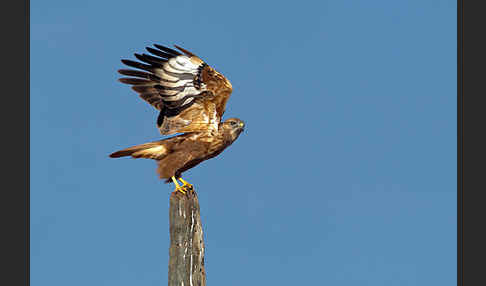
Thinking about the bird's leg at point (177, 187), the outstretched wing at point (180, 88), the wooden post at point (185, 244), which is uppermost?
the outstretched wing at point (180, 88)

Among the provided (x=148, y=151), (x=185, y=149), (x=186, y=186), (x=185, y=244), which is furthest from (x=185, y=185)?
(x=185, y=244)

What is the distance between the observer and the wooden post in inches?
341

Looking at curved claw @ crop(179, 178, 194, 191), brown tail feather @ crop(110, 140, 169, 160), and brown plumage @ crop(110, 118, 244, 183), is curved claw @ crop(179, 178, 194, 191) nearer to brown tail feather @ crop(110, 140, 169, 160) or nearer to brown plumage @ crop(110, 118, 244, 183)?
brown plumage @ crop(110, 118, 244, 183)

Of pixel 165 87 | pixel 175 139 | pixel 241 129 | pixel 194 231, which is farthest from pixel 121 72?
pixel 194 231

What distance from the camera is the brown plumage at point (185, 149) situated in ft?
32.4

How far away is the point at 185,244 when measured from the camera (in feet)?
28.5

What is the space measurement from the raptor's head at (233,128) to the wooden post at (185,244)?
1640 millimetres

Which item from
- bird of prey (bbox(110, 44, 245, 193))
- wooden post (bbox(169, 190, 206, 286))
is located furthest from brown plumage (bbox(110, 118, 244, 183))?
wooden post (bbox(169, 190, 206, 286))

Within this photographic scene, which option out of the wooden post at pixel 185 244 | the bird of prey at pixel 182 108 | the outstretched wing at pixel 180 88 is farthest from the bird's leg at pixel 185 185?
the outstretched wing at pixel 180 88

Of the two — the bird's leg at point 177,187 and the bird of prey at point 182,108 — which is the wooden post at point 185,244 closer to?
the bird's leg at point 177,187

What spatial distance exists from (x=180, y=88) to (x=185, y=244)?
2648 millimetres

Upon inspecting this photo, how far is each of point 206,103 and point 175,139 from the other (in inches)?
30.1

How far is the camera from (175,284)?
8.66m

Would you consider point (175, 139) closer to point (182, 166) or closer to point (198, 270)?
point (182, 166)
